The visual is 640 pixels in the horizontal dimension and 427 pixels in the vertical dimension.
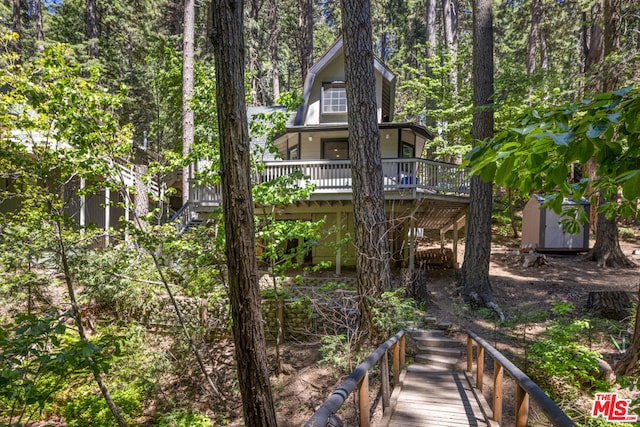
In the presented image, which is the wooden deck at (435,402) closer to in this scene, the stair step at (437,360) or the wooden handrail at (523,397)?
the wooden handrail at (523,397)

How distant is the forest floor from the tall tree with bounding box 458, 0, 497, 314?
2.43ft

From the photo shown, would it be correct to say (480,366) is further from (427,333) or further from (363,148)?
(363,148)

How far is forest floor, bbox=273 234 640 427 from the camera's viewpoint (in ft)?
22.9

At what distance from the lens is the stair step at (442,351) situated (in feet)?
24.1

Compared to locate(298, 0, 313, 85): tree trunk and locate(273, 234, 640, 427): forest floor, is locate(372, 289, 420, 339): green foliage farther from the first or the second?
locate(298, 0, 313, 85): tree trunk

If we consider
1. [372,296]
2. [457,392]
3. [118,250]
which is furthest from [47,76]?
[457,392]

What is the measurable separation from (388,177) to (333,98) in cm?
550

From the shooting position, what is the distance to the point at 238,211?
3158 millimetres

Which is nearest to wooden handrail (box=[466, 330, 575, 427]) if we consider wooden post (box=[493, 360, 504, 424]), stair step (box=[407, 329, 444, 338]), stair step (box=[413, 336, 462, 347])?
wooden post (box=[493, 360, 504, 424])

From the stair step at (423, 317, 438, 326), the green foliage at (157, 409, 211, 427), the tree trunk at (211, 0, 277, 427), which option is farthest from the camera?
the stair step at (423, 317, 438, 326)

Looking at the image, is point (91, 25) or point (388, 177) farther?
point (91, 25)

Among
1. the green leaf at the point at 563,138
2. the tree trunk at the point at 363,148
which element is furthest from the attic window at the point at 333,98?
the green leaf at the point at 563,138

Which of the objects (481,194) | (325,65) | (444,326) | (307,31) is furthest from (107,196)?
(307,31)

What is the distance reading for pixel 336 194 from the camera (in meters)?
12.3
